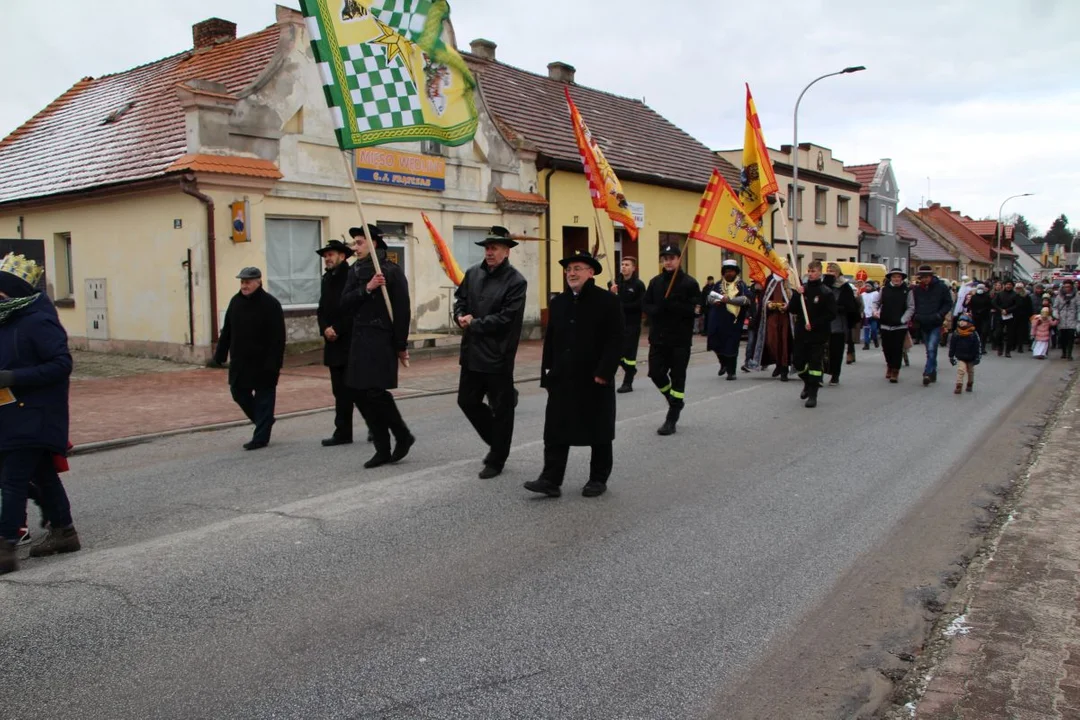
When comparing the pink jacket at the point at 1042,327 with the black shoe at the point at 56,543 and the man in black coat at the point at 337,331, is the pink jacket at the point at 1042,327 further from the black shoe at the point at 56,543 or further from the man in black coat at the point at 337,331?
the black shoe at the point at 56,543

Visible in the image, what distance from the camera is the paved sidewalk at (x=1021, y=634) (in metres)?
3.33

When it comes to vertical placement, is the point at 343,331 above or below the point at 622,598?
above

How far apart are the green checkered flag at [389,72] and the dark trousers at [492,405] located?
8.00 feet

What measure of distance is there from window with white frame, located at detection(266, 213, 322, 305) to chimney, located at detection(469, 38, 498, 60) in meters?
12.6

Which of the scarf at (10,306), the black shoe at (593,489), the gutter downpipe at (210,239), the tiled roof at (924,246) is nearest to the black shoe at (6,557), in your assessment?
the scarf at (10,306)

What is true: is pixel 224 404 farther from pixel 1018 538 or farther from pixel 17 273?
pixel 1018 538

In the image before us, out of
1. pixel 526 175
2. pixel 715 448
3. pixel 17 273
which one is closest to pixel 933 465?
pixel 715 448

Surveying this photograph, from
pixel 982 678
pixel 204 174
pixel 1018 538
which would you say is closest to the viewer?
pixel 982 678

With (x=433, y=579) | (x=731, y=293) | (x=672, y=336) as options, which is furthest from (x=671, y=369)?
(x=731, y=293)

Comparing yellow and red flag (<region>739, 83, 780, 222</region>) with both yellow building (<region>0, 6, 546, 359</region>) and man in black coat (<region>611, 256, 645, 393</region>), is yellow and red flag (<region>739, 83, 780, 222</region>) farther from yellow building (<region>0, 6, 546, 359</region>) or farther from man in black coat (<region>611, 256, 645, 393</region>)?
yellow building (<region>0, 6, 546, 359</region>)

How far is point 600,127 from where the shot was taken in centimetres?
2758

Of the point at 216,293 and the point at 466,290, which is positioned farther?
the point at 216,293

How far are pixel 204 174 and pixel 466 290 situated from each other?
9173mm

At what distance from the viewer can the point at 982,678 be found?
11.6ft
